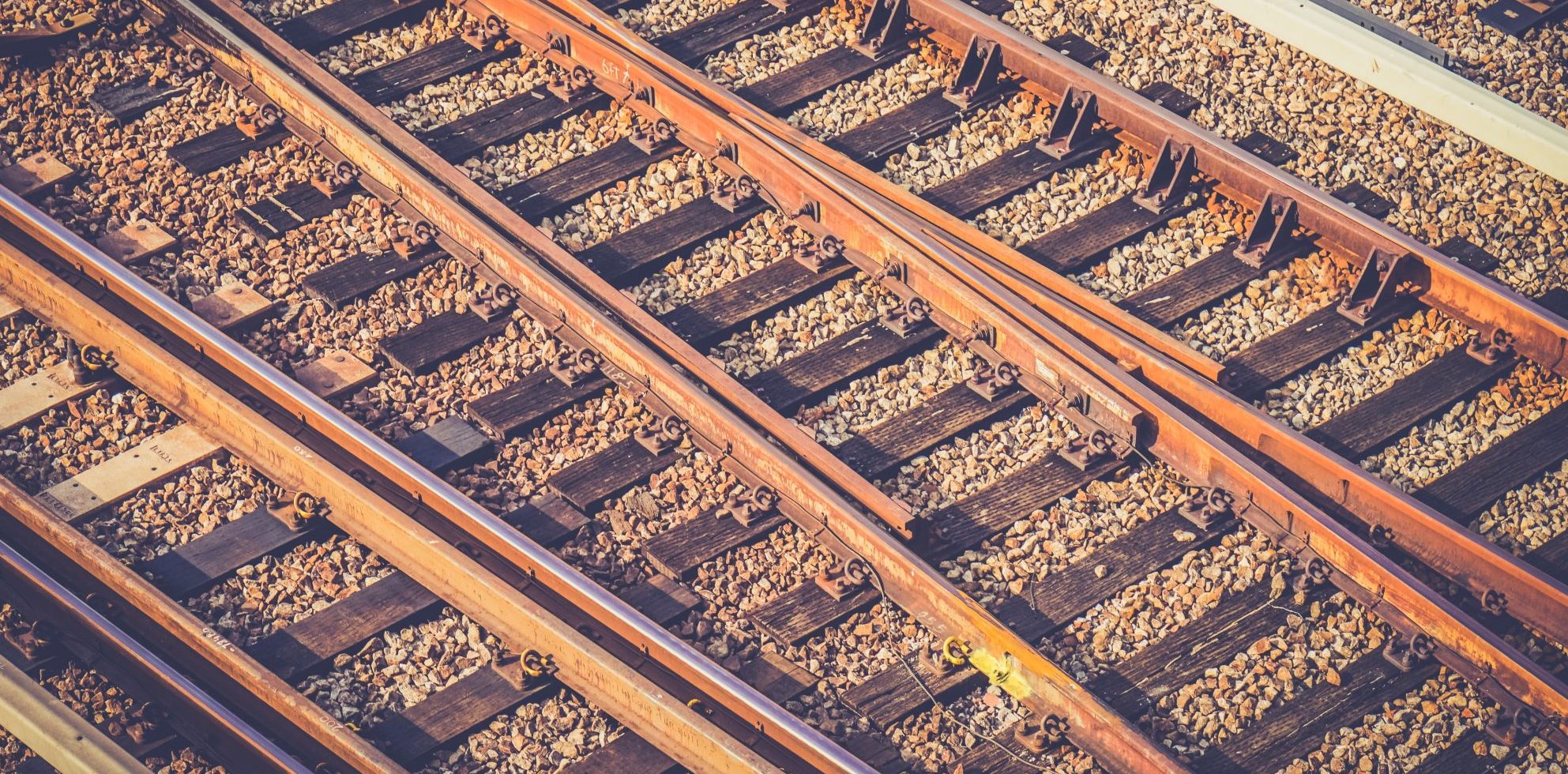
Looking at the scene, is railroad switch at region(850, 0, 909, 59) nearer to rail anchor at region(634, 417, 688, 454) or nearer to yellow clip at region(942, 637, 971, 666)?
rail anchor at region(634, 417, 688, 454)

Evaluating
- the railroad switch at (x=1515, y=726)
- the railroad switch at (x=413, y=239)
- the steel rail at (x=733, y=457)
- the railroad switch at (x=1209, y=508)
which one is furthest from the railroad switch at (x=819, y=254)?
the railroad switch at (x=1515, y=726)

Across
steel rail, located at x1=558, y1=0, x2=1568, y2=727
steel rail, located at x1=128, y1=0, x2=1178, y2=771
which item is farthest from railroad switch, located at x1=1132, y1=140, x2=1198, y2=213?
steel rail, located at x1=128, y1=0, x2=1178, y2=771

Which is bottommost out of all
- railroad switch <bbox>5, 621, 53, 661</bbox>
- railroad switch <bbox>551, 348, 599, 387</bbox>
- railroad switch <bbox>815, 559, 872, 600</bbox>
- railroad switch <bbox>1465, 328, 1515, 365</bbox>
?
railroad switch <bbox>5, 621, 53, 661</bbox>

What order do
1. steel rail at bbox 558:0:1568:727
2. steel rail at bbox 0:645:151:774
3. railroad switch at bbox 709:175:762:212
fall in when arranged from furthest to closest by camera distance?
railroad switch at bbox 709:175:762:212 → steel rail at bbox 558:0:1568:727 → steel rail at bbox 0:645:151:774

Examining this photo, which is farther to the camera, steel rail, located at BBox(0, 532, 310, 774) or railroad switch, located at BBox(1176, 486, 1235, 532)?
railroad switch, located at BBox(1176, 486, 1235, 532)

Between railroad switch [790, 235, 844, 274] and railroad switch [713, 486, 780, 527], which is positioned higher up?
railroad switch [790, 235, 844, 274]

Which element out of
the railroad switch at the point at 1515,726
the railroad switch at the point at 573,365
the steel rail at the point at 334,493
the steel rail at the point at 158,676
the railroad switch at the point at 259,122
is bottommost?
the steel rail at the point at 158,676

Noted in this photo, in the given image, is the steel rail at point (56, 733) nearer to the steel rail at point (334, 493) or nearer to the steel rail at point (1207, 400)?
the steel rail at point (334, 493)
